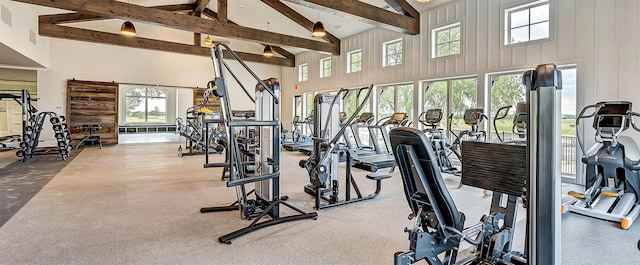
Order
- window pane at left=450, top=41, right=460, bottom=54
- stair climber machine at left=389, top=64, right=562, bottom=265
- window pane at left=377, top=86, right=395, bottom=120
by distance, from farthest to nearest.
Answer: window pane at left=377, top=86, right=395, bottom=120, window pane at left=450, top=41, right=460, bottom=54, stair climber machine at left=389, top=64, right=562, bottom=265

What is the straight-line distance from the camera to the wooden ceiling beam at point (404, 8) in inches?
282

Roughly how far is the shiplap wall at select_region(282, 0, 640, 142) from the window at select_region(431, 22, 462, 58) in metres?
0.12

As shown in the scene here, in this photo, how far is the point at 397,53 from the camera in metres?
8.36

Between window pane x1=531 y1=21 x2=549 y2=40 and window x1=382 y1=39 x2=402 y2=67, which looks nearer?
window pane x1=531 y1=21 x2=549 y2=40

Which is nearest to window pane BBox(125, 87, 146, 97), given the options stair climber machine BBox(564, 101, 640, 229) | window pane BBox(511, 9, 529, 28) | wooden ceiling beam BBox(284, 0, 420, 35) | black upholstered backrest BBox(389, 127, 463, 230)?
wooden ceiling beam BBox(284, 0, 420, 35)

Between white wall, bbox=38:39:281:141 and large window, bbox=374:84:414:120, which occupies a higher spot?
white wall, bbox=38:39:281:141

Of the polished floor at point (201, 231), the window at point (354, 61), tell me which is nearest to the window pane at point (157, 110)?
the window at point (354, 61)

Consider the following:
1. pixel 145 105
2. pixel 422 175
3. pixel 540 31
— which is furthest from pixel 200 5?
pixel 422 175

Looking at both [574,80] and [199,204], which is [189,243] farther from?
[574,80]

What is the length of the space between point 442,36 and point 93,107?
11057 mm

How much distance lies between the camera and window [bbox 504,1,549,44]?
5.51 m

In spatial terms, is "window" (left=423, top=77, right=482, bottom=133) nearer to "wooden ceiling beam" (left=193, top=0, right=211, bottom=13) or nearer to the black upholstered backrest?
the black upholstered backrest

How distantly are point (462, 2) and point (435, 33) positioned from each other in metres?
0.87

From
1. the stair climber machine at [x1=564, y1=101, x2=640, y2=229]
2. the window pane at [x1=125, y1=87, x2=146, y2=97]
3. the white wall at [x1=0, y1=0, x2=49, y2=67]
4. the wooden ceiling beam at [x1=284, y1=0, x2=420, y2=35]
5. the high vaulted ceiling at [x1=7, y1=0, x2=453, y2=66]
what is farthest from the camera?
the window pane at [x1=125, y1=87, x2=146, y2=97]
